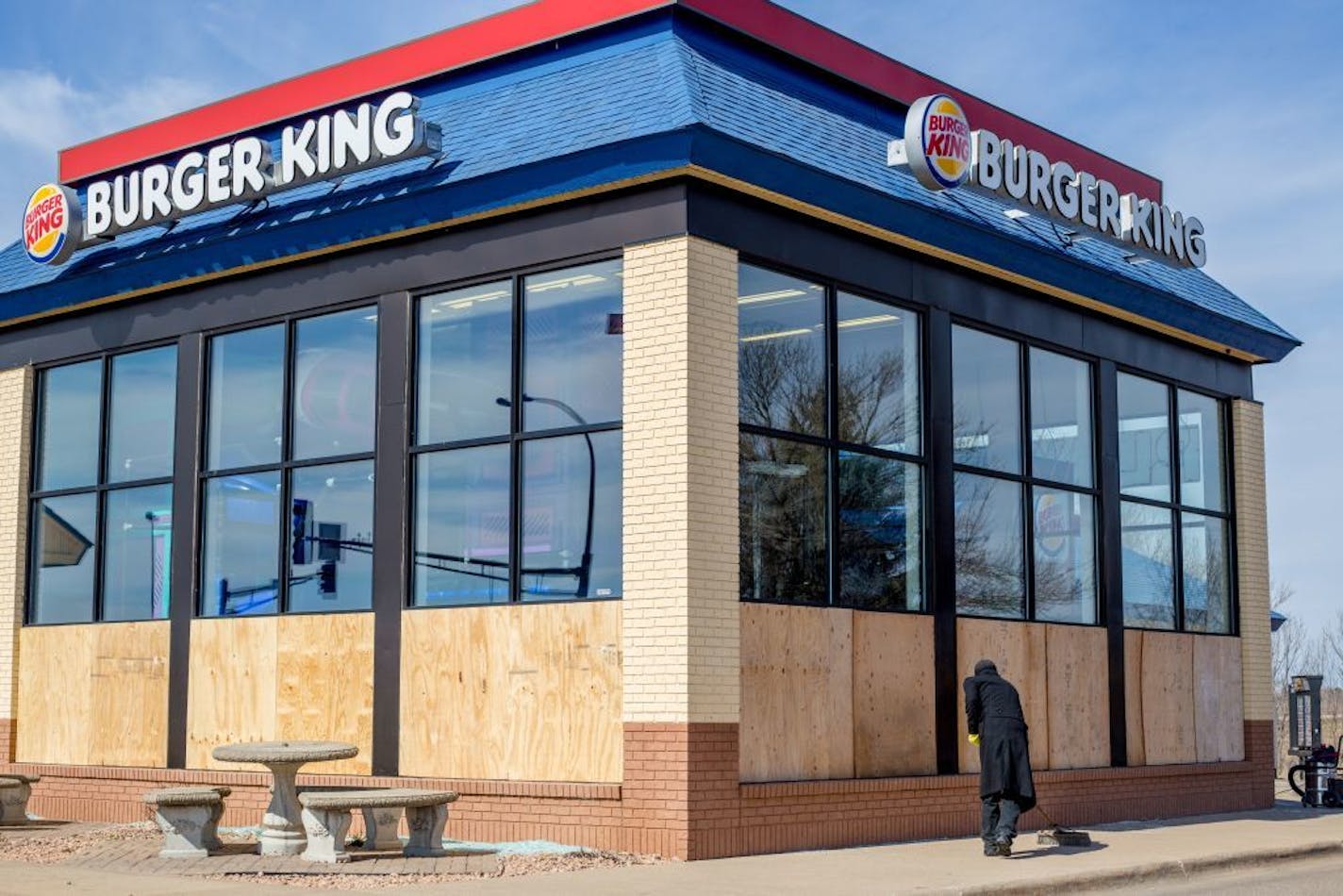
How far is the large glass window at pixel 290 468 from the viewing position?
1858 centimetres

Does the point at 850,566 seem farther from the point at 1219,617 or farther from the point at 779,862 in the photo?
the point at 1219,617

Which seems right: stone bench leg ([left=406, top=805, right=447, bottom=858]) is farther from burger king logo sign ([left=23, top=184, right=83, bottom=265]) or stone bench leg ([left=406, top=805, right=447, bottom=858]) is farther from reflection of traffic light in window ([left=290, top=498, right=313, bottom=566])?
burger king logo sign ([left=23, top=184, right=83, bottom=265])

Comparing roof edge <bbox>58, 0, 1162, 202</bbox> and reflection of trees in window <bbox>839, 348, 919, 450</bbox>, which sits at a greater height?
roof edge <bbox>58, 0, 1162, 202</bbox>

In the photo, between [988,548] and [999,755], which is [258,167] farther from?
[999,755]

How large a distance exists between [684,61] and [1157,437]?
904 cm

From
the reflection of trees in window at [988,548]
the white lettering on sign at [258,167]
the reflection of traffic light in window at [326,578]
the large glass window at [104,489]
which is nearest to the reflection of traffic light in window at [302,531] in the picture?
the reflection of traffic light in window at [326,578]

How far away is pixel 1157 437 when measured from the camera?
911 inches

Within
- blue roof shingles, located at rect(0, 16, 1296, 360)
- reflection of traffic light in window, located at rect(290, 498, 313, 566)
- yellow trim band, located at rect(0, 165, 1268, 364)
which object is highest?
blue roof shingles, located at rect(0, 16, 1296, 360)

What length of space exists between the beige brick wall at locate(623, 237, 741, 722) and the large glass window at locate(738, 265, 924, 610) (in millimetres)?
583

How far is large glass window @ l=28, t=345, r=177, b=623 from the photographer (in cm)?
2058

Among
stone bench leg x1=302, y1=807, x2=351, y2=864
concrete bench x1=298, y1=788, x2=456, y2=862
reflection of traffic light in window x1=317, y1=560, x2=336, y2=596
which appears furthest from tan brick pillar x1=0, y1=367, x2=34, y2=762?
stone bench leg x1=302, y1=807, x2=351, y2=864

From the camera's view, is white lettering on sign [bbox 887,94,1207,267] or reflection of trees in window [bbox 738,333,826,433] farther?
white lettering on sign [bbox 887,94,1207,267]

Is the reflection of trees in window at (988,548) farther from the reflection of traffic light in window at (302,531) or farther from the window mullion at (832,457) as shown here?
the reflection of traffic light in window at (302,531)

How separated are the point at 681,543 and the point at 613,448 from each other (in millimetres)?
1334
